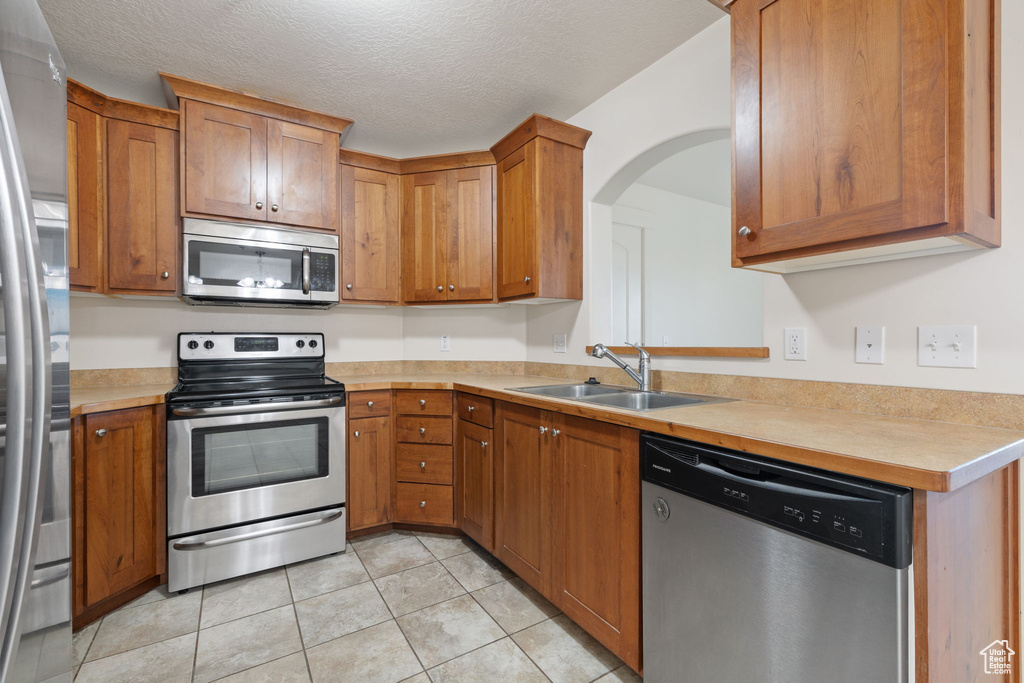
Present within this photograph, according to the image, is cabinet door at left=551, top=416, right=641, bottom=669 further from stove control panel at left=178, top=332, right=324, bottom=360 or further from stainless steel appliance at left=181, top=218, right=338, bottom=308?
stove control panel at left=178, top=332, right=324, bottom=360

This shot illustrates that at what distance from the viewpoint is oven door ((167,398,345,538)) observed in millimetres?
2127

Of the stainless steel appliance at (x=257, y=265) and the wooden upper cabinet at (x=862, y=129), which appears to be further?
the stainless steel appliance at (x=257, y=265)

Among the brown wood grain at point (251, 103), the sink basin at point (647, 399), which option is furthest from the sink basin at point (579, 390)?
the brown wood grain at point (251, 103)

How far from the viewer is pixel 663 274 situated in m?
4.66

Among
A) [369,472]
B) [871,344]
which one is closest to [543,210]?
[871,344]

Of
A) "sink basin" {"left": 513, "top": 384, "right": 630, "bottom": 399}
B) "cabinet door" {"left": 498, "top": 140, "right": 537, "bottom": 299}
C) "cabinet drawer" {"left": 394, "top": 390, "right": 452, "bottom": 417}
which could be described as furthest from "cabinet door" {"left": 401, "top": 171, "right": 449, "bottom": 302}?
"sink basin" {"left": 513, "top": 384, "right": 630, "bottom": 399}

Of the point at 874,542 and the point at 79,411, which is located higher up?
the point at 79,411

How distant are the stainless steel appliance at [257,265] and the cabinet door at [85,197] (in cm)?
35

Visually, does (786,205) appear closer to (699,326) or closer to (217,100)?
(217,100)

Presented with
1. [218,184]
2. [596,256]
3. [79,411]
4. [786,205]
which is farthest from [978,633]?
[218,184]

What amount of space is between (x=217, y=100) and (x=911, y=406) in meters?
3.17

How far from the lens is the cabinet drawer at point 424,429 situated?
265 centimetres

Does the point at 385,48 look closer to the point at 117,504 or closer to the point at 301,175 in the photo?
the point at 301,175

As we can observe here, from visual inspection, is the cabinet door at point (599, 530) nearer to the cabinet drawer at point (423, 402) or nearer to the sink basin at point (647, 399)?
the sink basin at point (647, 399)
